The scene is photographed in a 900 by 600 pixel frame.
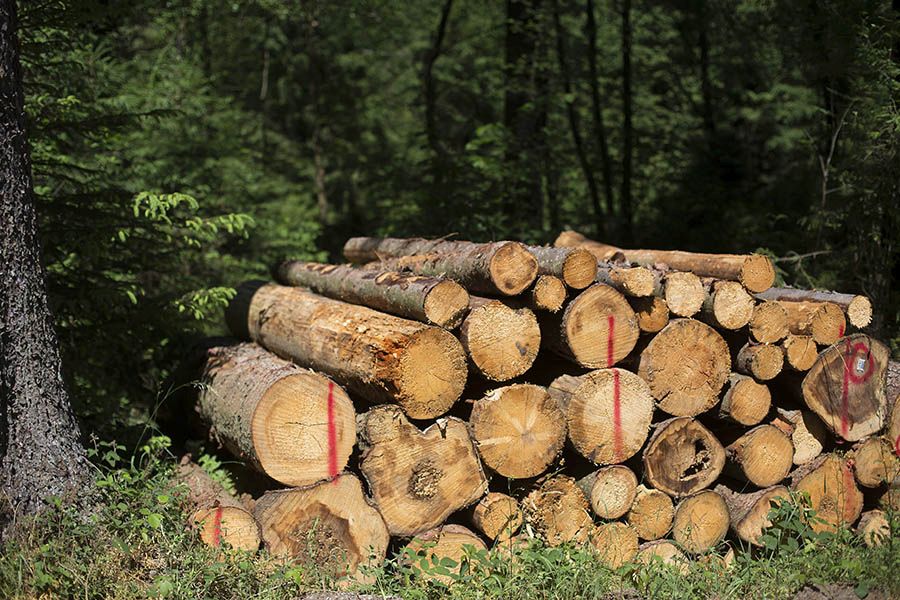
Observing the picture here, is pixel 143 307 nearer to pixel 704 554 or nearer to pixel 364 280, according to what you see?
pixel 364 280

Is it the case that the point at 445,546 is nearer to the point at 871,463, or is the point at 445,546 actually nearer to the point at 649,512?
the point at 649,512

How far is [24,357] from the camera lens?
201 inches

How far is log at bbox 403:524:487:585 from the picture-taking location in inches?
197

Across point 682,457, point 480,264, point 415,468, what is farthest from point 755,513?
point 480,264

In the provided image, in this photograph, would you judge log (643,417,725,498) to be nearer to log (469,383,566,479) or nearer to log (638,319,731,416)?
log (638,319,731,416)

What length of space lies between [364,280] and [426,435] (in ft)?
5.30

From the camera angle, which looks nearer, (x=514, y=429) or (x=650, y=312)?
(x=514, y=429)

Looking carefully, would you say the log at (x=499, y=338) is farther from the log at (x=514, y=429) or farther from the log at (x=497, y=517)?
the log at (x=497, y=517)

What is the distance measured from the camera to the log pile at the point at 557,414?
5109 millimetres

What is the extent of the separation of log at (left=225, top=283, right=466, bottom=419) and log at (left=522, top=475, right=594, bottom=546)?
89 centimetres

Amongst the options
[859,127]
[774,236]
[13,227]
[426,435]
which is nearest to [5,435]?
[13,227]

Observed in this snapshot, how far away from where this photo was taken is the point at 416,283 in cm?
543

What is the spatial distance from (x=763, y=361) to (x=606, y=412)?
3.85 feet

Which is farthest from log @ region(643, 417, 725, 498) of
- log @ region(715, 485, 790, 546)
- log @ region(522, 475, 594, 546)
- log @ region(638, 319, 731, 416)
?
log @ region(522, 475, 594, 546)
